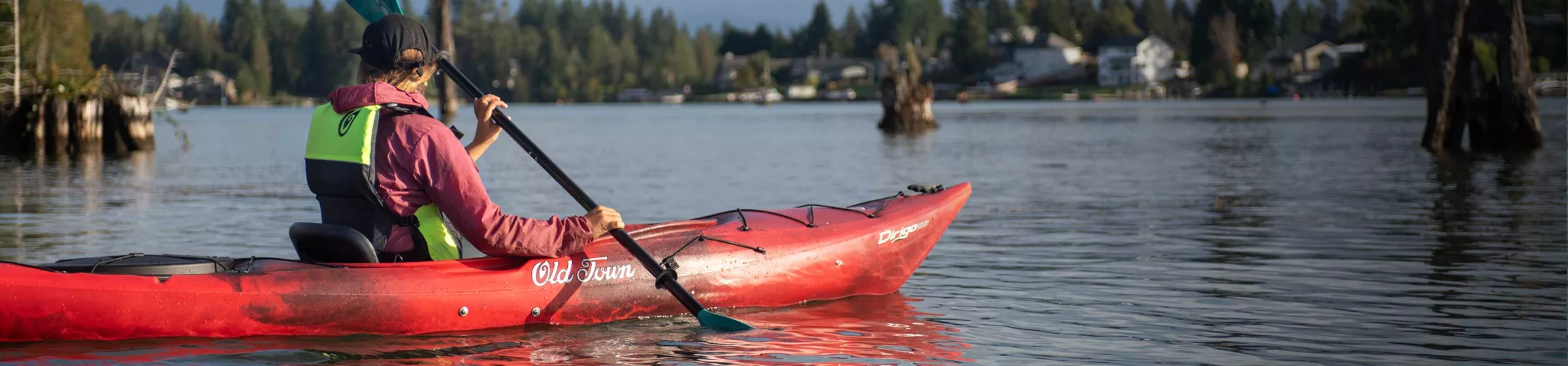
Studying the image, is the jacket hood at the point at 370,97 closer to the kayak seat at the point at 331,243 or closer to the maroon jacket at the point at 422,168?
the maroon jacket at the point at 422,168

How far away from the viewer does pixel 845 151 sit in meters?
36.8

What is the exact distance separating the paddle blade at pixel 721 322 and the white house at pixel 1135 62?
13878cm

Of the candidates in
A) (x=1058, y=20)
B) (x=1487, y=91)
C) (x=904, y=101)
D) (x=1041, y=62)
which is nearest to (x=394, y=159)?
(x=1487, y=91)

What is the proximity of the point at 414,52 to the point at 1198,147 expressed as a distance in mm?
31080

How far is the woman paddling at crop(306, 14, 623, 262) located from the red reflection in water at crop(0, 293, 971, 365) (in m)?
0.52

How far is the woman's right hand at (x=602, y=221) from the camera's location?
26.1ft

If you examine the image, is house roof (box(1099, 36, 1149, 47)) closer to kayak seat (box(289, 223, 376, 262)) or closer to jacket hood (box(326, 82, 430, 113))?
kayak seat (box(289, 223, 376, 262))

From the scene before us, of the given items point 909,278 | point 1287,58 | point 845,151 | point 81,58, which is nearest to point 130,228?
point 909,278

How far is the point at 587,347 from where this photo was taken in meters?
7.91

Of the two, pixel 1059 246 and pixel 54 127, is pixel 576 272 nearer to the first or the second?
pixel 1059 246

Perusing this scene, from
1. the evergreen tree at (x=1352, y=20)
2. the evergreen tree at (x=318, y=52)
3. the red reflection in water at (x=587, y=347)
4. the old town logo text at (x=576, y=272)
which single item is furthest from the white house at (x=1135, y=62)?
the old town logo text at (x=576, y=272)

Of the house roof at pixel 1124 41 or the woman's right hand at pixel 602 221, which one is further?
the house roof at pixel 1124 41

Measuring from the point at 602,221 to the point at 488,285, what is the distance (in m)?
0.64

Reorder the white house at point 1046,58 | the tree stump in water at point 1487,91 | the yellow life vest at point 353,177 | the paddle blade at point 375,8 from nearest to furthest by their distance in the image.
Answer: the yellow life vest at point 353,177, the paddle blade at point 375,8, the tree stump in water at point 1487,91, the white house at point 1046,58
